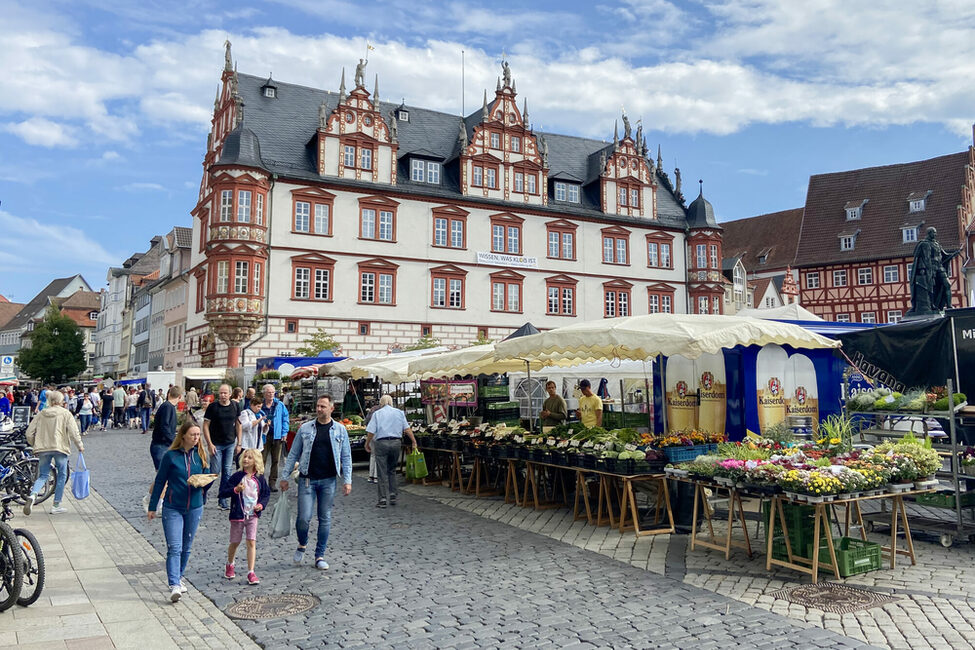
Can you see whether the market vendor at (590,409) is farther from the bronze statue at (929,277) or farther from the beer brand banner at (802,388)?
the bronze statue at (929,277)

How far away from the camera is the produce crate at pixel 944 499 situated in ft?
28.2

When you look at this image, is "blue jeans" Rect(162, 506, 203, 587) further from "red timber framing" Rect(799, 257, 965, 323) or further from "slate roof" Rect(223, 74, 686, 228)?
"red timber framing" Rect(799, 257, 965, 323)

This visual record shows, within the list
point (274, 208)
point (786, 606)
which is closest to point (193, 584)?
point (786, 606)

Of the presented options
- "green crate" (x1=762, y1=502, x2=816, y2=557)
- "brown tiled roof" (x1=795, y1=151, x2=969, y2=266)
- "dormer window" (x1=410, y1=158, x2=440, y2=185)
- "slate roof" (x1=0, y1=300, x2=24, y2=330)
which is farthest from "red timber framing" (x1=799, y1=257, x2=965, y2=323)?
"slate roof" (x1=0, y1=300, x2=24, y2=330)

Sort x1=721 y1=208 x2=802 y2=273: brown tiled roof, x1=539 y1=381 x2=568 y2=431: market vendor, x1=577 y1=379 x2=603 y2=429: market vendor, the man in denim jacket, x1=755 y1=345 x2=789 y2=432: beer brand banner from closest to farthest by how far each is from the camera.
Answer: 1. the man in denim jacket
2. x1=755 y1=345 x2=789 y2=432: beer brand banner
3. x1=577 y1=379 x2=603 y2=429: market vendor
4. x1=539 y1=381 x2=568 y2=431: market vendor
5. x1=721 y1=208 x2=802 y2=273: brown tiled roof

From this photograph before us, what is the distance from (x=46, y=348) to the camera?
208ft

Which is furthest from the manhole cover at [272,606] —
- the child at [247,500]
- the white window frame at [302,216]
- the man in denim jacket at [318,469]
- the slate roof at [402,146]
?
the white window frame at [302,216]

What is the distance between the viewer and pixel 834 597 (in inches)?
256

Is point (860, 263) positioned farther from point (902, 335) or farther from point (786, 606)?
point (786, 606)

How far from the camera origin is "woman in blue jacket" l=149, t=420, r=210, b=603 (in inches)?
261

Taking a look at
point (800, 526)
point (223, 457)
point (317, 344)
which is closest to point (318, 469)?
point (223, 457)

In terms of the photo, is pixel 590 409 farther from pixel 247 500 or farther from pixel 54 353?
pixel 54 353

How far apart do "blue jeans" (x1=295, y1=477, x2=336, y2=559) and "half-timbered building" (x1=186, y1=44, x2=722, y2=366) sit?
26.1m

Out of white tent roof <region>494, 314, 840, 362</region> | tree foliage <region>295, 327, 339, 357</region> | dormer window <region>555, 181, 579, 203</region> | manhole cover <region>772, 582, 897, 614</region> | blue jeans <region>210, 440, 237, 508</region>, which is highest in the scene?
dormer window <region>555, 181, 579, 203</region>
